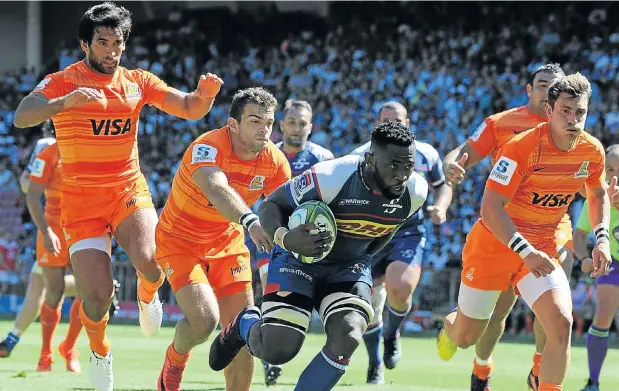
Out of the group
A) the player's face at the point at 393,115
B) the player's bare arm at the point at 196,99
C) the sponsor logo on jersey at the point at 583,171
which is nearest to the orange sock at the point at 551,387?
the sponsor logo on jersey at the point at 583,171

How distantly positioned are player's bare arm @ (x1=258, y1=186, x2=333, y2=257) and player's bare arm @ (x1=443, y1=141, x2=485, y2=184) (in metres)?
1.82

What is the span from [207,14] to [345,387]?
22372mm

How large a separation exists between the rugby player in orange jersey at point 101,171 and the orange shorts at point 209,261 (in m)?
0.12

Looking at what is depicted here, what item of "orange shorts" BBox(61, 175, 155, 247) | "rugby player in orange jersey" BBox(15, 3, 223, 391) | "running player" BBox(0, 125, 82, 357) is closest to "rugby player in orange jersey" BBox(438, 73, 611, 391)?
"rugby player in orange jersey" BBox(15, 3, 223, 391)

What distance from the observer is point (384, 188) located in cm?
654

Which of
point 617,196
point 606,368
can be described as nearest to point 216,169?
point 617,196

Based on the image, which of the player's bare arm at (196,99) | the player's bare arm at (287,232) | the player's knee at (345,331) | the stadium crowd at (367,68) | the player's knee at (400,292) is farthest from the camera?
the stadium crowd at (367,68)

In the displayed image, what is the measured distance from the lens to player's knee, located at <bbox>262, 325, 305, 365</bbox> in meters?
6.51

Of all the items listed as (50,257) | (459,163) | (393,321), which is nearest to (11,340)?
(50,257)

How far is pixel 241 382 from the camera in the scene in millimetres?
7633

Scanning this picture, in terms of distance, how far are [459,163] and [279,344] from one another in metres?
2.52

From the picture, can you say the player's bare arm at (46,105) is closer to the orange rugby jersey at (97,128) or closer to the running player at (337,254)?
the orange rugby jersey at (97,128)

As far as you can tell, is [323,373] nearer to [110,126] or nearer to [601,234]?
[601,234]

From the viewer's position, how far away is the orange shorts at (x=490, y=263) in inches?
313
